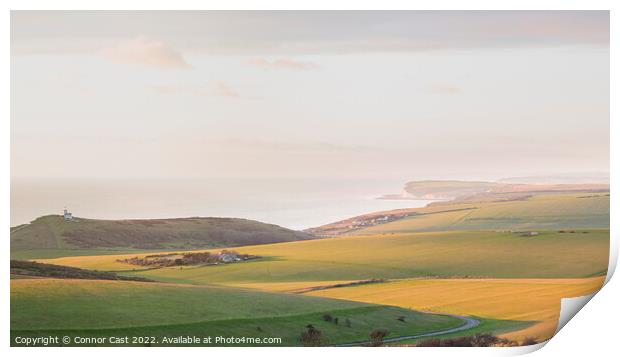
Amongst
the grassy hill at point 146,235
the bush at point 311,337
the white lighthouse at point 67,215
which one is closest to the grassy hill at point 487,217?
the grassy hill at point 146,235

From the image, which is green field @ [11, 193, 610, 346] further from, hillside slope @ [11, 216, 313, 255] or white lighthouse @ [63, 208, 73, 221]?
white lighthouse @ [63, 208, 73, 221]

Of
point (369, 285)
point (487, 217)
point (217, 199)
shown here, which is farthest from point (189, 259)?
point (487, 217)

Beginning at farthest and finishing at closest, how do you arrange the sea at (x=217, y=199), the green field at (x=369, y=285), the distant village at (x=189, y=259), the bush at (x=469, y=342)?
the distant village at (x=189, y=259)
the sea at (x=217, y=199)
the bush at (x=469, y=342)
the green field at (x=369, y=285)

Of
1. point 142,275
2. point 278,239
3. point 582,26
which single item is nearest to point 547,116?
point 582,26

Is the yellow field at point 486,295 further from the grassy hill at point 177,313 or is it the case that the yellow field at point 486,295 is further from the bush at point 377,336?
the bush at point 377,336

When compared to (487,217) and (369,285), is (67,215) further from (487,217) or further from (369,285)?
(487,217)

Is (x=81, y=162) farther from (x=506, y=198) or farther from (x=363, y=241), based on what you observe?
(x=506, y=198)
